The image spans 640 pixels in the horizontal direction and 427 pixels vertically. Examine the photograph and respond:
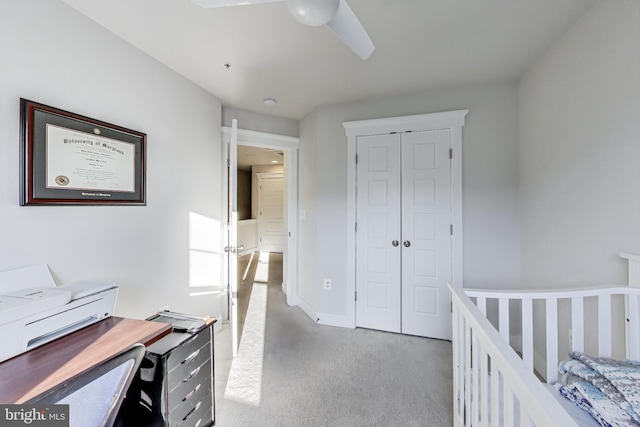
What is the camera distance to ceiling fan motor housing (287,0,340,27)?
93 centimetres

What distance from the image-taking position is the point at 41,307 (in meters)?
1.00

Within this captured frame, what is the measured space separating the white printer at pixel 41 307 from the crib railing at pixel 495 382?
5.30 ft

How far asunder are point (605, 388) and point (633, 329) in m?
0.46

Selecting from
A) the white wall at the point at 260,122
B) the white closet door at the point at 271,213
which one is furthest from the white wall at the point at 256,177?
the white wall at the point at 260,122

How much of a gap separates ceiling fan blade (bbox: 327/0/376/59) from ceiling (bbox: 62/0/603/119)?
388 millimetres

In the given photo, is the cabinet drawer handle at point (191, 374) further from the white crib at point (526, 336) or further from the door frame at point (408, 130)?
the door frame at point (408, 130)

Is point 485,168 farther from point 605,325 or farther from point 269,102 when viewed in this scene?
point 269,102

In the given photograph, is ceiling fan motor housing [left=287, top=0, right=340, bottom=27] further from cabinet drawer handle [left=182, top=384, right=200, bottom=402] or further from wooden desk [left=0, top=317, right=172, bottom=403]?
cabinet drawer handle [left=182, top=384, right=200, bottom=402]

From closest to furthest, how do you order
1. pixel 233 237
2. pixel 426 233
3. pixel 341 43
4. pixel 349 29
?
pixel 349 29
pixel 341 43
pixel 233 237
pixel 426 233

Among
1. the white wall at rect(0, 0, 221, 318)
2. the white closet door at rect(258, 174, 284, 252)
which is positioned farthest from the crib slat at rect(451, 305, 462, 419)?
the white closet door at rect(258, 174, 284, 252)

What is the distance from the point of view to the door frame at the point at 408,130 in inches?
94.3

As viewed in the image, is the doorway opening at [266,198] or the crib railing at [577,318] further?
the doorway opening at [266,198]

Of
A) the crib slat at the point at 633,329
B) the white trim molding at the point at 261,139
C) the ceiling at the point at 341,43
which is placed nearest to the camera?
the crib slat at the point at 633,329

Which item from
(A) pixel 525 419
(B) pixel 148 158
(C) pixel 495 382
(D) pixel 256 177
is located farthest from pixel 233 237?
(D) pixel 256 177
